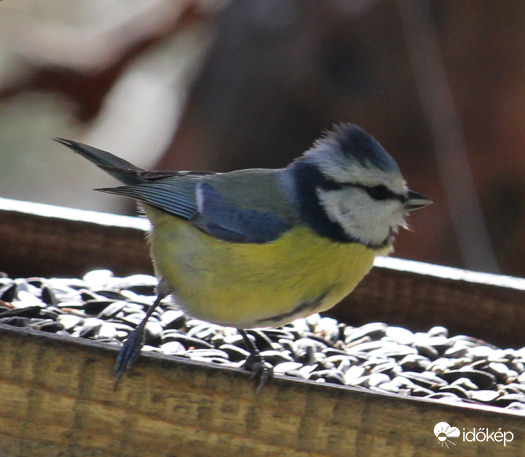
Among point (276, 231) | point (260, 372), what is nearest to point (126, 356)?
point (260, 372)

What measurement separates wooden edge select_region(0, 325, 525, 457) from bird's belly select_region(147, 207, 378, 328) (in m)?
0.30

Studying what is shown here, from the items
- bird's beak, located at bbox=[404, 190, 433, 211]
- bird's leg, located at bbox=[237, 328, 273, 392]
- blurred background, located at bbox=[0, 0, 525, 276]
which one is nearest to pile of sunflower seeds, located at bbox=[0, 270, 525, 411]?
bird's leg, located at bbox=[237, 328, 273, 392]

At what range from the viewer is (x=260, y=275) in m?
2.34

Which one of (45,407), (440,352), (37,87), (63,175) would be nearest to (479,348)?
(440,352)

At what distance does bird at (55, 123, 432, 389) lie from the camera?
2355mm

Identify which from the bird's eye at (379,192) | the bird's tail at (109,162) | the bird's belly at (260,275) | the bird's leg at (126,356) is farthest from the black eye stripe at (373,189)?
the bird's leg at (126,356)

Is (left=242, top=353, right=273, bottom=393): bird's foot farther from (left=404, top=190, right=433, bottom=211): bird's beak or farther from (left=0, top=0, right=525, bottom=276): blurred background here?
(left=0, top=0, right=525, bottom=276): blurred background

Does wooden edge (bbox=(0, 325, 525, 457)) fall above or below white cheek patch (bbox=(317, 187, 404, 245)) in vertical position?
below

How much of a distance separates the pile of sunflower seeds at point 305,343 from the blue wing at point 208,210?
287 millimetres

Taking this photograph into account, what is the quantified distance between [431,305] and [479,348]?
0.97 ft

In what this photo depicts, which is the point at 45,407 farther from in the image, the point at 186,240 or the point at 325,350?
the point at 325,350
